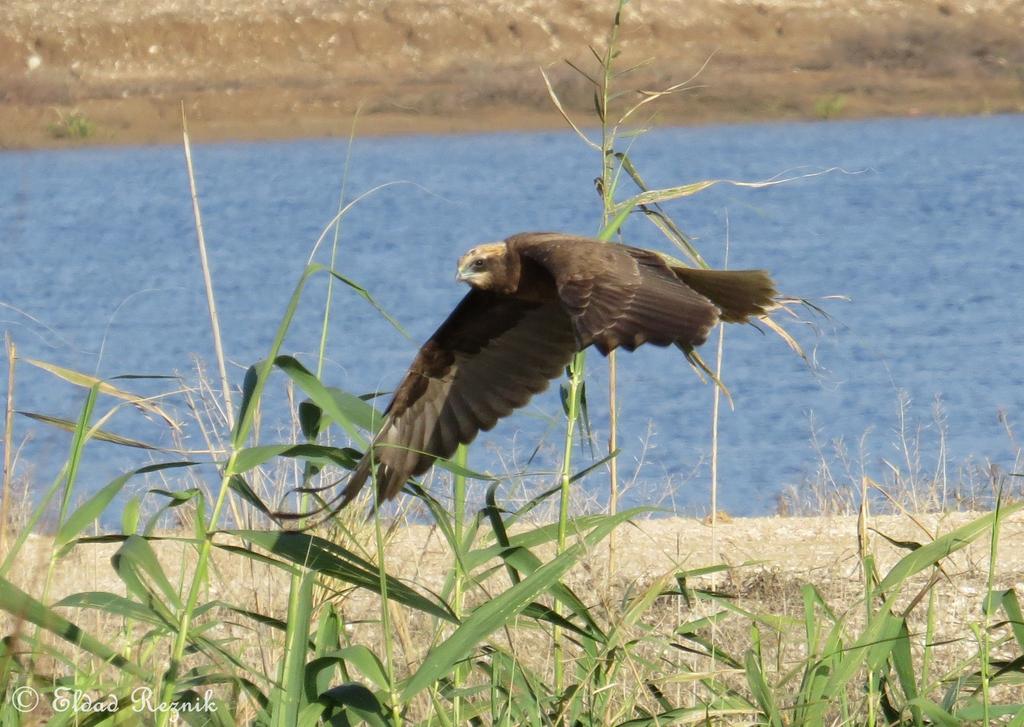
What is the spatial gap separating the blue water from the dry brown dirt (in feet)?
2.68

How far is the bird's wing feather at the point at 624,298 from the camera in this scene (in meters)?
3.12

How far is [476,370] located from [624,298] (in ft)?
3.42

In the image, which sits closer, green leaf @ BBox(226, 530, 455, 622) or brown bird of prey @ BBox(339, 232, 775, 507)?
green leaf @ BBox(226, 530, 455, 622)

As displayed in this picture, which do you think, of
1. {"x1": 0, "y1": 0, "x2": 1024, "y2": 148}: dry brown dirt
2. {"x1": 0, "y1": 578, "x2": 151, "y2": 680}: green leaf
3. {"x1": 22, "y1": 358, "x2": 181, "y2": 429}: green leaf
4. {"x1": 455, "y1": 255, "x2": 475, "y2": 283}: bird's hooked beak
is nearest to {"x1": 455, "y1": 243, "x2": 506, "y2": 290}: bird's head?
{"x1": 455, "y1": 255, "x2": 475, "y2": 283}: bird's hooked beak

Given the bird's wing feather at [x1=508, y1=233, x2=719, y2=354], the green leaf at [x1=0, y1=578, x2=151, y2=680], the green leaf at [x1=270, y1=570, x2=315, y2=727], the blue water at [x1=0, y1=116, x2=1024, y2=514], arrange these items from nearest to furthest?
the green leaf at [x1=0, y1=578, x2=151, y2=680], the green leaf at [x1=270, y1=570, x2=315, y2=727], the bird's wing feather at [x1=508, y1=233, x2=719, y2=354], the blue water at [x1=0, y1=116, x2=1024, y2=514]

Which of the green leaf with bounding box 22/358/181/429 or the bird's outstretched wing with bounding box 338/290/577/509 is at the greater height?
Result: the green leaf with bounding box 22/358/181/429

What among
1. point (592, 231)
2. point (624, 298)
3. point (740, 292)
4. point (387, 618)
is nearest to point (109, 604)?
point (387, 618)

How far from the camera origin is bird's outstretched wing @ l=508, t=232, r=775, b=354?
3.13 metres

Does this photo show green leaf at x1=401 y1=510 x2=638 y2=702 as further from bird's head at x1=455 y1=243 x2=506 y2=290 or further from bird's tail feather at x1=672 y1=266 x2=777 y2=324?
bird's head at x1=455 y1=243 x2=506 y2=290

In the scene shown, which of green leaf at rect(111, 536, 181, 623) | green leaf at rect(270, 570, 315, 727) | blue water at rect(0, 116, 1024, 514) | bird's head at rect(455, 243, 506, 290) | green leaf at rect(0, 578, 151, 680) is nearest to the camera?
green leaf at rect(0, 578, 151, 680)

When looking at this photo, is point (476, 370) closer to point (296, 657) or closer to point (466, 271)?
point (466, 271)

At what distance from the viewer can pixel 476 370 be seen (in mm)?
4250

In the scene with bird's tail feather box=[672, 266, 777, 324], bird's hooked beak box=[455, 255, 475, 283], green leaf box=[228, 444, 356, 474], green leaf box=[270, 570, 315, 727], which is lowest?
green leaf box=[270, 570, 315, 727]

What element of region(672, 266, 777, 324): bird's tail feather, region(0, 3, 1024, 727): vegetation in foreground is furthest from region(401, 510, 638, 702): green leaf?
region(672, 266, 777, 324): bird's tail feather
